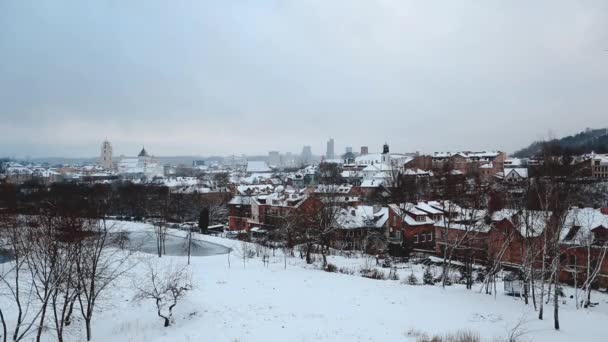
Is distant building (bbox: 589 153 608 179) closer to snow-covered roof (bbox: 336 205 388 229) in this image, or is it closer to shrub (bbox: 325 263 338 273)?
snow-covered roof (bbox: 336 205 388 229)

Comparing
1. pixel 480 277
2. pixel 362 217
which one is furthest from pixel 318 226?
pixel 480 277

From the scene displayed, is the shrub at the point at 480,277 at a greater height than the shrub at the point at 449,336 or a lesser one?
lesser

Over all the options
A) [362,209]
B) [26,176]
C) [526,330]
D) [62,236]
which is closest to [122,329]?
[62,236]

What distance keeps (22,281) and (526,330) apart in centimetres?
2316

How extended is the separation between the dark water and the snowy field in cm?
1305

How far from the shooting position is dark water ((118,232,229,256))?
35.0 metres

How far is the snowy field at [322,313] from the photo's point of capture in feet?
45.6

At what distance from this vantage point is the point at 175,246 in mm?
38469

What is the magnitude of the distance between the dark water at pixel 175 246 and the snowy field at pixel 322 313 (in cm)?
1305

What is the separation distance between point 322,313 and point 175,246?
84.7 feet

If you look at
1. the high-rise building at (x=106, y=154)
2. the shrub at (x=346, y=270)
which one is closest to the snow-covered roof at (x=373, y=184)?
the shrub at (x=346, y=270)

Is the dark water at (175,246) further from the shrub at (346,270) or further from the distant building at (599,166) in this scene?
the distant building at (599,166)

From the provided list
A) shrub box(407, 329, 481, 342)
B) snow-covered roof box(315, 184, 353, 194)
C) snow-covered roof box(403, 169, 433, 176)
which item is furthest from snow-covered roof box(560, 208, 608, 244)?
snow-covered roof box(403, 169, 433, 176)

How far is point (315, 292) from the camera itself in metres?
19.1
